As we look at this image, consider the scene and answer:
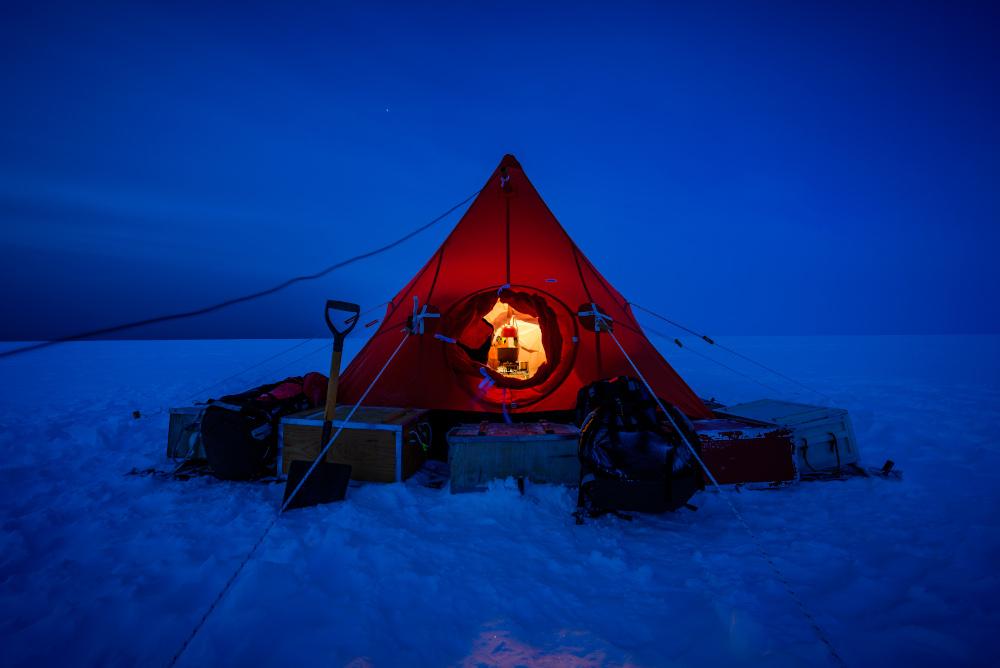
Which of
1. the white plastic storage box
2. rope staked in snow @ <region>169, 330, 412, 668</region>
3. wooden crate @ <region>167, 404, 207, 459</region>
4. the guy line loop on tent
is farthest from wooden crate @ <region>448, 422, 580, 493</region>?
wooden crate @ <region>167, 404, 207, 459</region>

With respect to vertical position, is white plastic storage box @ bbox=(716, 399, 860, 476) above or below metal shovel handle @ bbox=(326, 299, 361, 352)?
below

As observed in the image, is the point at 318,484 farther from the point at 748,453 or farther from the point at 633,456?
the point at 748,453

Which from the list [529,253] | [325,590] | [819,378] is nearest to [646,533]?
[325,590]

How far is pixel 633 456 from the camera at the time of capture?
2.63m

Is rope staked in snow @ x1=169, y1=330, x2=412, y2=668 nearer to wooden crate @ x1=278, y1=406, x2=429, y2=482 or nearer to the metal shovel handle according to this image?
wooden crate @ x1=278, y1=406, x2=429, y2=482

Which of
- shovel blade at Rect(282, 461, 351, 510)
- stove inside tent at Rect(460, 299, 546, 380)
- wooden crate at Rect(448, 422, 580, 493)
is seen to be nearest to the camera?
shovel blade at Rect(282, 461, 351, 510)

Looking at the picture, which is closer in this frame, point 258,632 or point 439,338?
point 258,632

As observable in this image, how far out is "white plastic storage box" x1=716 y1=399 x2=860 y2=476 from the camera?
356 cm

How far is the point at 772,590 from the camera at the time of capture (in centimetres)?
203

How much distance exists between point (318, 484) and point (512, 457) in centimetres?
161

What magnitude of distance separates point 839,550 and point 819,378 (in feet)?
36.0

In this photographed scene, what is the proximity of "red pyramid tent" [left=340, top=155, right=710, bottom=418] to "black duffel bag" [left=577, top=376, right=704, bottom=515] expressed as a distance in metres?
1.59

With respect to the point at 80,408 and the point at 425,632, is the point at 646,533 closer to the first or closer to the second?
the point at 425,632

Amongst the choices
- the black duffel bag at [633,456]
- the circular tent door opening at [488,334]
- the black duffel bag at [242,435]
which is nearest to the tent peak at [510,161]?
the circular tent door opening at [488,334]
